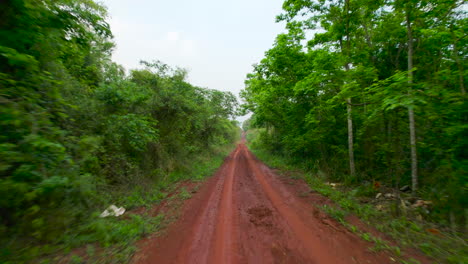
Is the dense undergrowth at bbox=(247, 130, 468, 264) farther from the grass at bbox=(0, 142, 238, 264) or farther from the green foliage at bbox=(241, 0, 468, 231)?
the grass at bbox=(0, 142, 238, 264)

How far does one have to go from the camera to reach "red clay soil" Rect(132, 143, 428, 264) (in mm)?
2891

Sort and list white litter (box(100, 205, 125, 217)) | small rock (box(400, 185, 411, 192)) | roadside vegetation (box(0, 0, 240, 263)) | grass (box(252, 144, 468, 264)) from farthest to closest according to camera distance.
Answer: small rock (box(400, 185, 411, 192)) < white litter (box(100, 205, 125, 217)) < grass (box(252, 144, 468, 264)) < roadside vegetation (box(0, 0, 240, 263))

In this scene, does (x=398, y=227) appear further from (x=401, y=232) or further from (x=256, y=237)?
(x=256, y=237)

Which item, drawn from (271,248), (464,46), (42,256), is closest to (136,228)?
(42,256)

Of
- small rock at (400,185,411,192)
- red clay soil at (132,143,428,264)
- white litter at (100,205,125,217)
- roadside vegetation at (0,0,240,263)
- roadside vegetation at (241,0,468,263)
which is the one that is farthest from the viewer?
small rock at (400,185,411,192)

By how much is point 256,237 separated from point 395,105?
156 inches

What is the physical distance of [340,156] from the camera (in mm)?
7801

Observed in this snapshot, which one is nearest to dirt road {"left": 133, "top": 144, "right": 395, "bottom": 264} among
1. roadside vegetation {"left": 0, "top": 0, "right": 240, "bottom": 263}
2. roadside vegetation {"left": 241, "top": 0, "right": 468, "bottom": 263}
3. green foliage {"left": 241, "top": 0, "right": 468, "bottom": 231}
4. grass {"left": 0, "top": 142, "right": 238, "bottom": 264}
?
grass {"left": 0, "top": 142, "right": 238, "bottom": 264}

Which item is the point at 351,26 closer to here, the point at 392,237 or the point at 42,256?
the point at 392,237

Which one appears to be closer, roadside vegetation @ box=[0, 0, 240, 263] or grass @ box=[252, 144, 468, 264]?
roadside vegetation @ box=[0, 0, 240, 263]

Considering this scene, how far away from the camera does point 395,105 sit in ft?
10.3

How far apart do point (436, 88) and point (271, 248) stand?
4.78m

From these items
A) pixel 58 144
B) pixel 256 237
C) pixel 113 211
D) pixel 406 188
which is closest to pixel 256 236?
pixel 256 237

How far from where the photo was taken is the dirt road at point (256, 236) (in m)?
2.90
